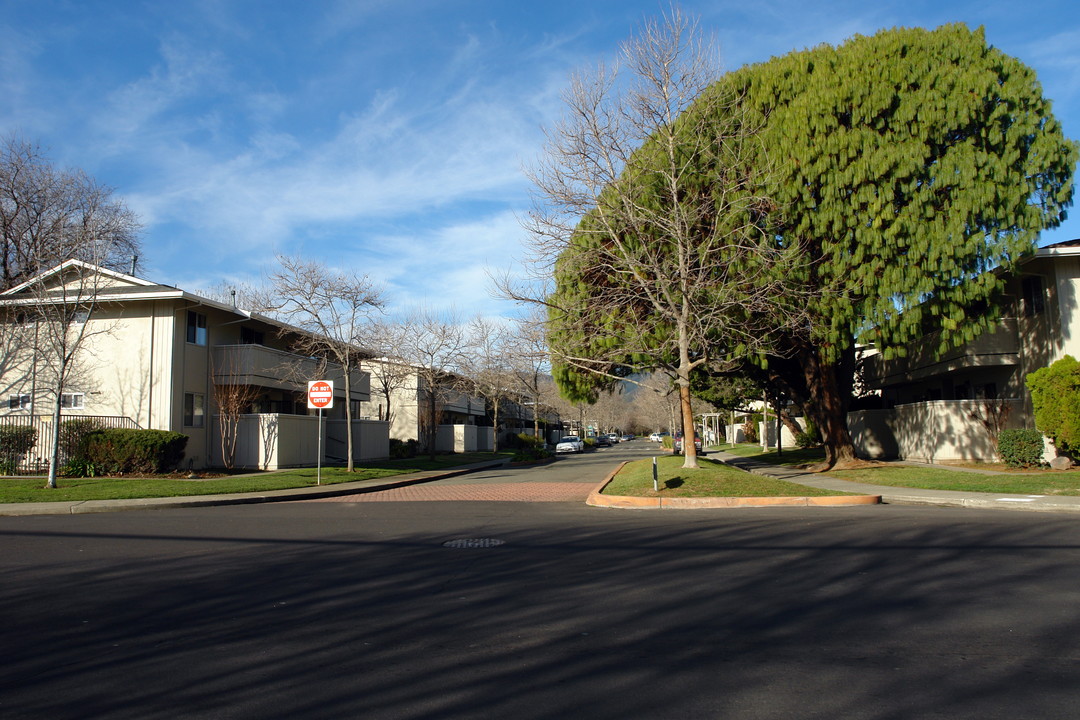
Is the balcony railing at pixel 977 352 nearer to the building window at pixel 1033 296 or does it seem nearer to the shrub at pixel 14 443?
the building window at pixel 1033 296

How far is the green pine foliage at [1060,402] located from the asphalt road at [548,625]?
1157cm

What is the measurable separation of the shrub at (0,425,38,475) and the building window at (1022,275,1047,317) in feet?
106

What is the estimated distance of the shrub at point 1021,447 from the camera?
74.7 ft

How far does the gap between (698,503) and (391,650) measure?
11.3 metres

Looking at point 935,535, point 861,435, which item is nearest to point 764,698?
point 935,535

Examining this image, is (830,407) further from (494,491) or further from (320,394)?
(320,394)

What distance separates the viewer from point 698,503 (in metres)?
16.0

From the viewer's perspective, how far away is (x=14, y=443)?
24219mm

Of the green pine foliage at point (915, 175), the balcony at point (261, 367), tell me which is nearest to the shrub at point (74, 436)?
the balcony at point (261, 367)

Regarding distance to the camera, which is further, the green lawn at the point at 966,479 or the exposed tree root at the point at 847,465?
the exposed tree root at the point at 847,465

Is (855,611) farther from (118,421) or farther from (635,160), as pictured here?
(118,421)

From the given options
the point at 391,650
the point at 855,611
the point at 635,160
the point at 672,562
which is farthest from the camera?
the point at 635,160

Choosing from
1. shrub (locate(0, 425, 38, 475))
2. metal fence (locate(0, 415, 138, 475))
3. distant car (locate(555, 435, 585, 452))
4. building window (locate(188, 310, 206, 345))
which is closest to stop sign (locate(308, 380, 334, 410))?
metal fence (locate(0, 415, 138, 475))

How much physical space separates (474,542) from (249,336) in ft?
79.5
